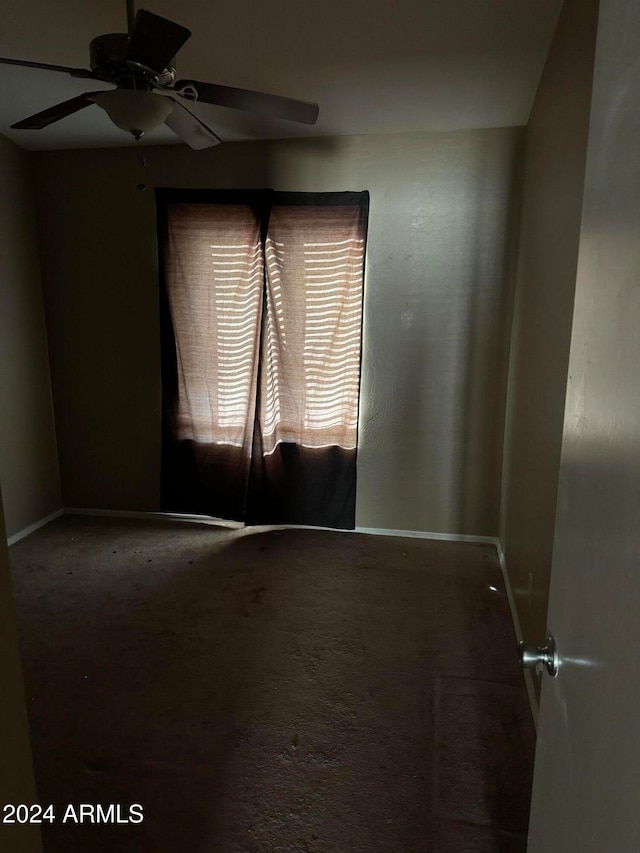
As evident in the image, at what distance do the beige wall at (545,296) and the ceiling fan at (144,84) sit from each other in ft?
2.95

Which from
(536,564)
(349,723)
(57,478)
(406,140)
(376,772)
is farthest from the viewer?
(57,478)

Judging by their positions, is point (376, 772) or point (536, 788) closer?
point (536, 788)

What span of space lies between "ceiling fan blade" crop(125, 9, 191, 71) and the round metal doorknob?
171 cm

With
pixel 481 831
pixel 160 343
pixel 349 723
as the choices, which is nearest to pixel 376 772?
pixel 349 723

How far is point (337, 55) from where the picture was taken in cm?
228

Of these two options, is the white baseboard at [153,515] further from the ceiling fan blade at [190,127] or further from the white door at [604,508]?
the white door at [604,508]

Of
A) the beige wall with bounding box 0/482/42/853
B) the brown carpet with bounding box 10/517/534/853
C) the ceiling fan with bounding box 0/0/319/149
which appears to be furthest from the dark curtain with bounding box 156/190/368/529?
the beige wall with bounding box 0/482/42/853

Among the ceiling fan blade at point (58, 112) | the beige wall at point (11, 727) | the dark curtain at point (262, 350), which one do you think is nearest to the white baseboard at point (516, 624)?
the dark curtain at point (262, 350)

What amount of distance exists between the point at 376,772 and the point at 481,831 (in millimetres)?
340

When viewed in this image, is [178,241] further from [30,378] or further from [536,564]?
[536,564]

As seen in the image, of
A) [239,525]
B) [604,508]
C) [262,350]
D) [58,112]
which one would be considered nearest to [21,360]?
[262,350]

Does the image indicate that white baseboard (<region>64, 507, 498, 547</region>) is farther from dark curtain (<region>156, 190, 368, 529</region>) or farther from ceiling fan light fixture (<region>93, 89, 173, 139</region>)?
ceiling fan light fixture (<region>93, 89, 173, 139</region>)

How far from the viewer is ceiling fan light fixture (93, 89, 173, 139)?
163 centimetres

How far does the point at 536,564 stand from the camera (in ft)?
6.62
